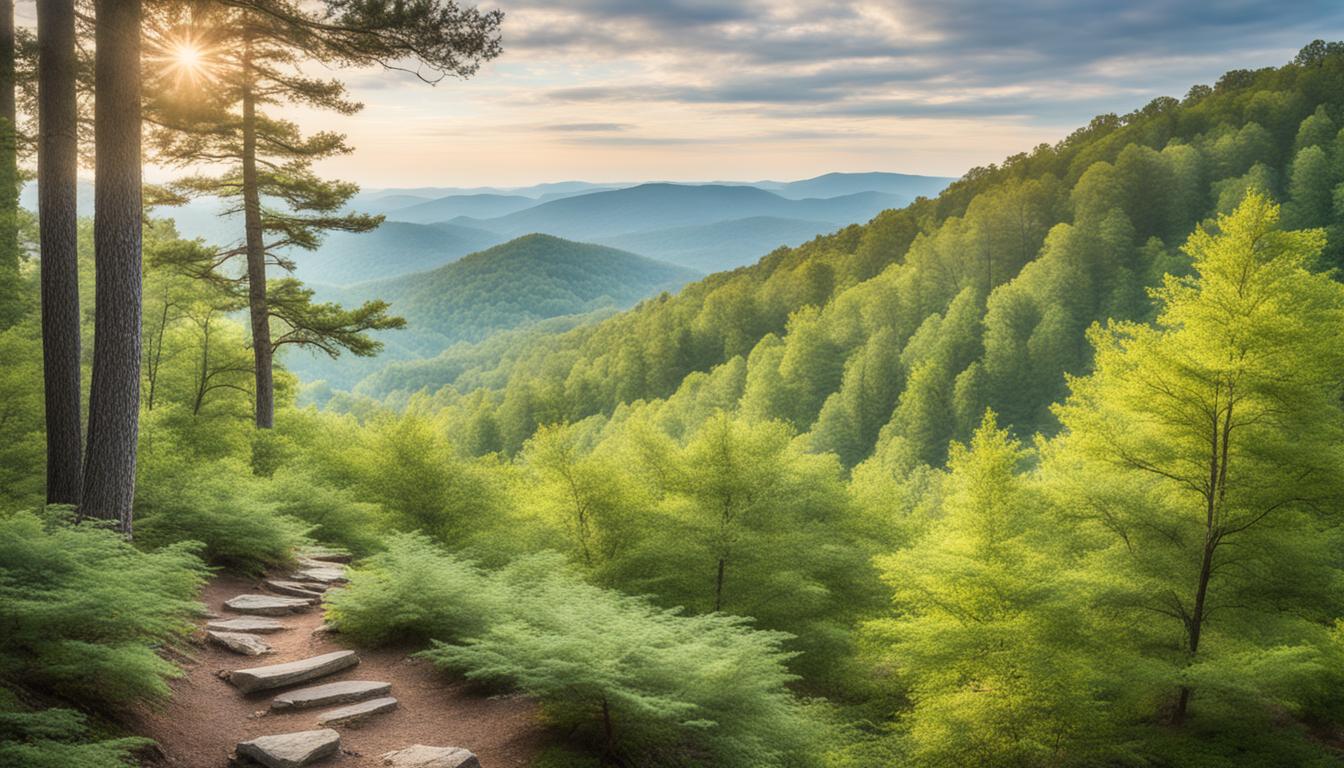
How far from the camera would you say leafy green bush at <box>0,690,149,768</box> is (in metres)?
3.86

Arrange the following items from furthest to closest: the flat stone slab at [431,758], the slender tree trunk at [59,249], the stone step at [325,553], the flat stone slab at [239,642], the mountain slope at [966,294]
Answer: the mountain slope at [966,294] → the stone step at [325,553] → the slender tree trunk at [59,249] → the flat stone slab at [239,642] → the flat stone slab at [431,758]

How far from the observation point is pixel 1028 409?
2421 inches

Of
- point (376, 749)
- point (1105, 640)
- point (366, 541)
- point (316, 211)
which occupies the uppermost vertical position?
point (316, 211)

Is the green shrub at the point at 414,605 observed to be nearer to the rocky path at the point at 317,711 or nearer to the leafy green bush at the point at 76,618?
the rocky path at the point at 317,711

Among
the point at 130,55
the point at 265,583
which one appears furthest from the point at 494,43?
the point at 265,583

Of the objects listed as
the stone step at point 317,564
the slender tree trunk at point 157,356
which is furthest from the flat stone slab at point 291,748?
the slender tree trunk at point 157,356

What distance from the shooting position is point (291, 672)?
22.4ft

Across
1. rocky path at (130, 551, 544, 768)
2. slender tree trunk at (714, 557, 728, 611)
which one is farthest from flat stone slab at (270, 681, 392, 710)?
slender tree trunk at (714, 557, 728, 611)

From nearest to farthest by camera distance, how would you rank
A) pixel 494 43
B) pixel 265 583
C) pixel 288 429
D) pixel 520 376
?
pixel 494 43, pixel 265 583, pixel 288 429, pixel 520 376

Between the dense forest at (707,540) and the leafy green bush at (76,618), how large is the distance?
0.03 meters

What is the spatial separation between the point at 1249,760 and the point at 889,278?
66.1 meters

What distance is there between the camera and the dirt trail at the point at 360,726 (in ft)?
18.4

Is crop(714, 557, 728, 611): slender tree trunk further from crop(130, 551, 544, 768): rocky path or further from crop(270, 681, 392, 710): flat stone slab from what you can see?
crop(270, 681, 392, 710): flat stone slab

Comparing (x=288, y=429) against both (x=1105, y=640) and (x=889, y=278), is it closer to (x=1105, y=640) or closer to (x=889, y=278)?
(x=1105, y=640)
